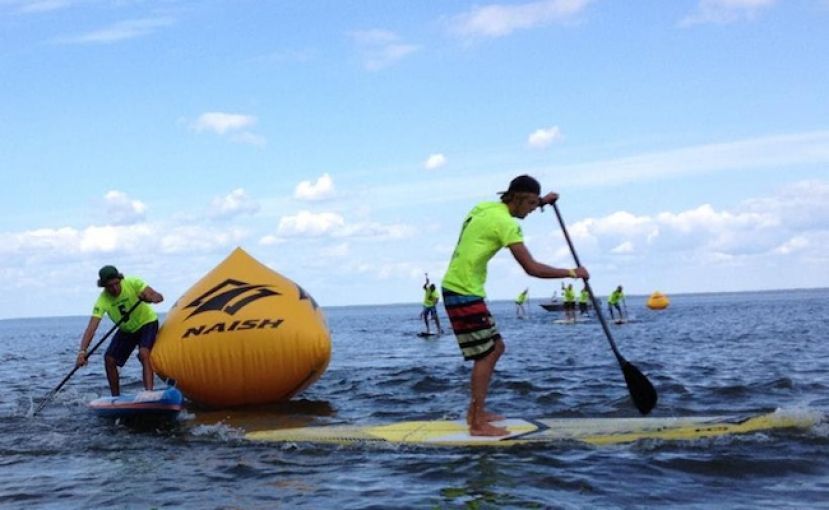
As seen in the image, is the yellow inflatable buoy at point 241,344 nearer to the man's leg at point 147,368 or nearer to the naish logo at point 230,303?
the naish logo at point 230,303

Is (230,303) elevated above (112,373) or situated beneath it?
elevated above

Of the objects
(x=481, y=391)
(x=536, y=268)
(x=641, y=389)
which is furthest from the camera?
(x=641, y=389)

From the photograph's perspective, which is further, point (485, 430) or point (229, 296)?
point (229, 296)

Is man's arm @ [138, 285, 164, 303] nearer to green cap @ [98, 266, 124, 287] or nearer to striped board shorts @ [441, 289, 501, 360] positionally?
green cap @ [98, 266, 124, 287]

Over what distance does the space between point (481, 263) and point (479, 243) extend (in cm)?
17

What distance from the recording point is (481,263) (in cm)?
661

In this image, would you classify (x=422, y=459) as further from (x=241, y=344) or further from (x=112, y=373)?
(x=112, y=373)

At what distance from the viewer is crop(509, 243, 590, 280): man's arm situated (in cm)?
625

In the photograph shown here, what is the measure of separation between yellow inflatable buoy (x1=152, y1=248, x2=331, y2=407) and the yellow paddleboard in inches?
62.4

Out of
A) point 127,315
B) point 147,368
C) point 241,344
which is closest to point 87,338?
point 127,315

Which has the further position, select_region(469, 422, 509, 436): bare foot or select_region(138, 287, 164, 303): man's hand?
select_region(138, 287, 164, 303): man's hand

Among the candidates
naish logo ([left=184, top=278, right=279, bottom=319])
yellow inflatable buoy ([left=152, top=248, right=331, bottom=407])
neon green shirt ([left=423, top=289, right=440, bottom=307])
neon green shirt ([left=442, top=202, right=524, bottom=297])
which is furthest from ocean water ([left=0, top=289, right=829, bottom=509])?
neon green shirt ([left=423, top=289, right=440, bottom=307])

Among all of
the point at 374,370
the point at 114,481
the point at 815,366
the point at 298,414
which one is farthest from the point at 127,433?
the point at 815,366

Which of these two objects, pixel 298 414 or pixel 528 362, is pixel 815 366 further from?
pixel 298 414
